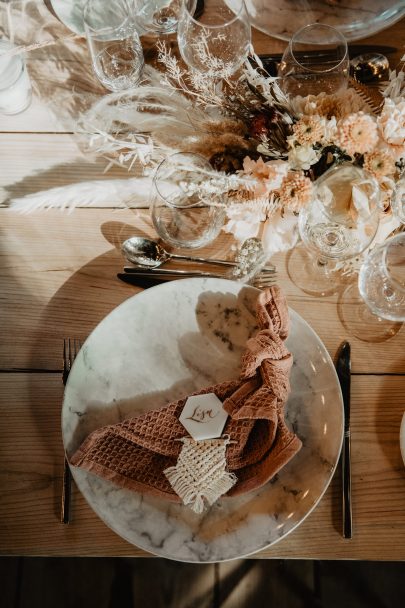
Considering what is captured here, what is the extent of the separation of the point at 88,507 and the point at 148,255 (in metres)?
0.45

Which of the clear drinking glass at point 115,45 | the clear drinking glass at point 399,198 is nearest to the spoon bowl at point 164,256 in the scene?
the clear drinking glass at point 399,198

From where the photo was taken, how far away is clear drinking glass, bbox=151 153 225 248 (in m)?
1.01

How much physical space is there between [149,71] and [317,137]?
47 centimetres

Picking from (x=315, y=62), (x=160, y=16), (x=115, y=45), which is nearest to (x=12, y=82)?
(x=115, y=45)

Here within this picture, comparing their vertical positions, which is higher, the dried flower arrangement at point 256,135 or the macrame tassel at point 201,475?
the dried flower arrangement at point 256,135

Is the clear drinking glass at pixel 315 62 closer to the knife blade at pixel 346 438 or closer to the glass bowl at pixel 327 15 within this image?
the glass bowl at pixel 327 15

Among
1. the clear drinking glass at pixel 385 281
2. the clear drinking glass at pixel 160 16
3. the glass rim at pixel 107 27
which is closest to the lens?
the clear drinking glass at pixel 385 281

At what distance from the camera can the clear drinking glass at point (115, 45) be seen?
1.09 m

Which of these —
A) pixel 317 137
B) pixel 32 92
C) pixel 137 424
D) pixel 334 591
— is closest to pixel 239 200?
pixel 317 137

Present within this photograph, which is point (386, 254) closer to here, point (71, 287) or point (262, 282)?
point (262, 282)

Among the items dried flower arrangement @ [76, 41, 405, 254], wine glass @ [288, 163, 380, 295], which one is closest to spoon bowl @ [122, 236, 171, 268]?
dried flower arrangement @ [76, 41, 405, 254]

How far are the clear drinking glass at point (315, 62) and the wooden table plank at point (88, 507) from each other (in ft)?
1.72

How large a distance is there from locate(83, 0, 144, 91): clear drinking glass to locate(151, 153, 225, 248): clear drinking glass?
26 centimetres

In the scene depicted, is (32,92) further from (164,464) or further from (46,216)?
(164,464)
